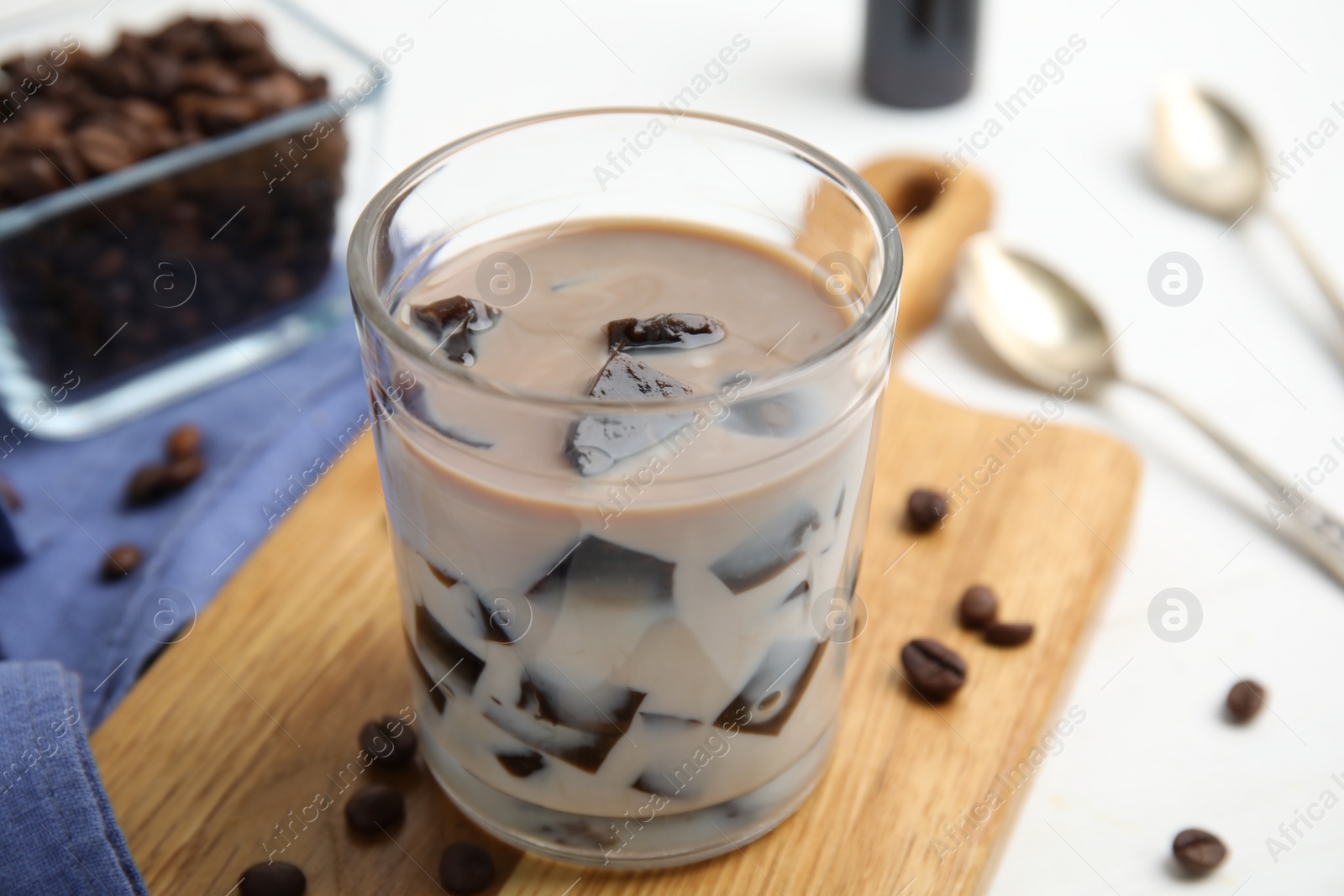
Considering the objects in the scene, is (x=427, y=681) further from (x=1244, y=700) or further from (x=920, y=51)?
(x=920, y=51)

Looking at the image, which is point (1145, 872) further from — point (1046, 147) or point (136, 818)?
point (1046, 147)

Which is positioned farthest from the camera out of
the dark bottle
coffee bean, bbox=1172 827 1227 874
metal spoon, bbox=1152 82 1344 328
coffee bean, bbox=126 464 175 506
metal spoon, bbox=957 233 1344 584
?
the dark bottle

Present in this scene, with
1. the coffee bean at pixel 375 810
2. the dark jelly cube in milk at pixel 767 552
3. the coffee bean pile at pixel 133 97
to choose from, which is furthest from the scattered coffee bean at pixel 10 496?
the dark jelly cube in milk at pixel 767 552

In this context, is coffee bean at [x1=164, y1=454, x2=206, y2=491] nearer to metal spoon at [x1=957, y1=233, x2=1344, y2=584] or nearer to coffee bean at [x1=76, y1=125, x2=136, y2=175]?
coffee bean at [x1=76, y1=125, x2=136, y2=175]

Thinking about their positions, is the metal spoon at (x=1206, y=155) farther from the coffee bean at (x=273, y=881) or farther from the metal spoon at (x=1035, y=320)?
the coffee bean at (x=273, y=881)

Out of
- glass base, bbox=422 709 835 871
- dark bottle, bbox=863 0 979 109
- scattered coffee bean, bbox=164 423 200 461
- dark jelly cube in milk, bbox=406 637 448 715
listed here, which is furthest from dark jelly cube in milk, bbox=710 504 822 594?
dark bottle, bbox=863 0 979 109

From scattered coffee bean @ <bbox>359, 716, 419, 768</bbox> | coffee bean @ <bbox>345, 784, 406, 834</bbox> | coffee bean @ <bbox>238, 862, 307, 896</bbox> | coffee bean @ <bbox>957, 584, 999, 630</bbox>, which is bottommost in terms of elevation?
coffee bean @ <bbox>238, 862, 307, 896</bbox>
